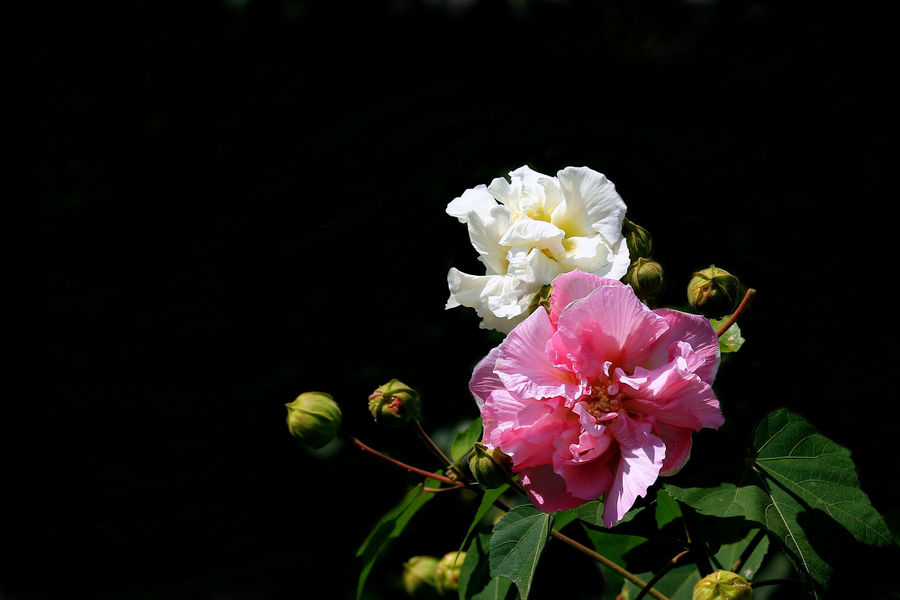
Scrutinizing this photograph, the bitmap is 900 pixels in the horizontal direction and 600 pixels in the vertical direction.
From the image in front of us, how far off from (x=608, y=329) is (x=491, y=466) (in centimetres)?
16

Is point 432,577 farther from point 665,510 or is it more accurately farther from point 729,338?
point 729,338

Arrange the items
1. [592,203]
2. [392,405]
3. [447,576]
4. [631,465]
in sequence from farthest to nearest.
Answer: [447,576], [392,405], [592,203], [631,465]

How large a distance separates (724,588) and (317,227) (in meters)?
1.32

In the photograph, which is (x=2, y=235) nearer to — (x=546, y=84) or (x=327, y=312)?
(x=327, y=312)

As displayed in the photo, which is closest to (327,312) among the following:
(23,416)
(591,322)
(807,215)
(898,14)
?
(23,416)

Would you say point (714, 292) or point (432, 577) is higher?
point (714, 292)

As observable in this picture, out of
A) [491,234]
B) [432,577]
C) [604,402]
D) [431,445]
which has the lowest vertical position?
[432,577]

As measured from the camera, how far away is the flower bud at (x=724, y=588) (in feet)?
2.17

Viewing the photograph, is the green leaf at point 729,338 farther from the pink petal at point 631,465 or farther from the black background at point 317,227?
the black background at point 317,227

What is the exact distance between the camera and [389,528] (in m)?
0.86

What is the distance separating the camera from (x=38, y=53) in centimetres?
196

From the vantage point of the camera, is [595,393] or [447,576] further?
[447,576]

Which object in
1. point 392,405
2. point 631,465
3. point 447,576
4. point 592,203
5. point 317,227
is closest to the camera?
point 631,465

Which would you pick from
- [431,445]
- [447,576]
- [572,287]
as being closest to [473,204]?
[572,287]
